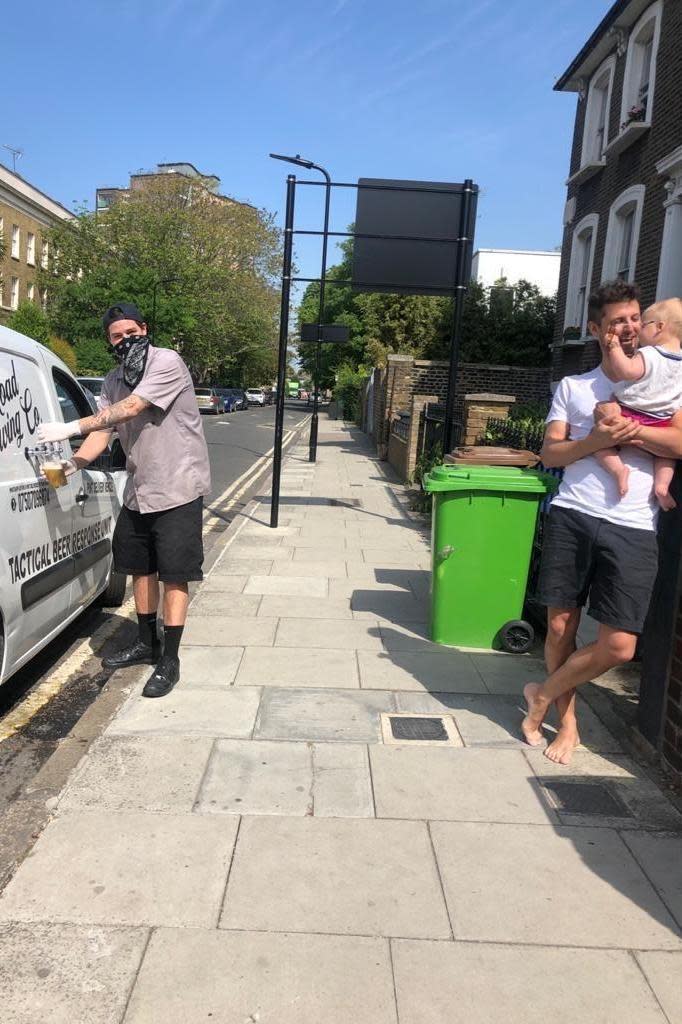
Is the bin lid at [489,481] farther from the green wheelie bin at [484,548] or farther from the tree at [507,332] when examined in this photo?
the tree at [507,332]

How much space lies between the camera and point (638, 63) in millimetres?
14711

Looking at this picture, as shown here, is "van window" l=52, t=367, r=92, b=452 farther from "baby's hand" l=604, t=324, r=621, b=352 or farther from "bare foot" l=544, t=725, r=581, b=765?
"bare foot" l=544, t=725, r=581, b=765

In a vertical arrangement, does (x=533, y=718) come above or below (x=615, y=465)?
below

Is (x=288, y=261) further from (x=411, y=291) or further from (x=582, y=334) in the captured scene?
(x=582, y=334)

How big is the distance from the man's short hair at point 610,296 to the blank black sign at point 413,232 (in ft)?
20.0

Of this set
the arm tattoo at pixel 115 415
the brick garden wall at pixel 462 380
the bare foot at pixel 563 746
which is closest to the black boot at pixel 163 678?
the arm tattoo at pixel 115 415

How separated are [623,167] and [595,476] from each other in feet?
44.6

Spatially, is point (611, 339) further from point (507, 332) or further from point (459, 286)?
point (507, 332)

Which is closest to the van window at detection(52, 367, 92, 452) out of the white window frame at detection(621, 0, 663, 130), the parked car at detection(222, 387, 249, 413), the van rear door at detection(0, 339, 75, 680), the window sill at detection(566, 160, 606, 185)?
the van rear door at detection(0, 339, 75, 680)

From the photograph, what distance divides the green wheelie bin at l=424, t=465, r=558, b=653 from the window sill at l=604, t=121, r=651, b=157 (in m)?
11.0

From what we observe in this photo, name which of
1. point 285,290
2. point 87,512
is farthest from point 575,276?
point 87,512

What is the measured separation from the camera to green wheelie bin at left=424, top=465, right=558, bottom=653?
500 cm

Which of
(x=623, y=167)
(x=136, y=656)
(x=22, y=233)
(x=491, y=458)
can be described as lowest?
(x=136, y=656)

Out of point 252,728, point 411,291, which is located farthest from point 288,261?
point 252,728
